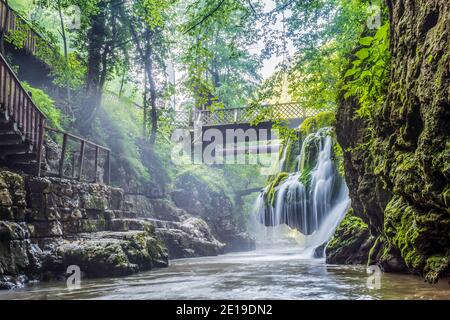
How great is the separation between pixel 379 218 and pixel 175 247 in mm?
8888

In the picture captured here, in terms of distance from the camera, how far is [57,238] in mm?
8242

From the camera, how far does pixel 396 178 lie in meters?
5.16

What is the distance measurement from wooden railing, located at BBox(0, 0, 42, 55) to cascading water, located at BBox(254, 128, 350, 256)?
1086 centimetres

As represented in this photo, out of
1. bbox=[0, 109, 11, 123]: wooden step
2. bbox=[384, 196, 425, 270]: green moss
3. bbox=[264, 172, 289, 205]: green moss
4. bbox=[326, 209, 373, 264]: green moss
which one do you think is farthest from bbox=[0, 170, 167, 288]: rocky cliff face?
bbox=[264, 172, 289, 205]: green moss

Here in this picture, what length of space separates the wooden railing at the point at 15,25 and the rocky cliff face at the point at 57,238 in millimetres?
6982

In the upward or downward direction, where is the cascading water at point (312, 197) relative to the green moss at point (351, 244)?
upward

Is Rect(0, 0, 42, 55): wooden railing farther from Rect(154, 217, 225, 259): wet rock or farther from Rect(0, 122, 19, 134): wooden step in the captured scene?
Rect(154, 217, 225, 259): wet rock

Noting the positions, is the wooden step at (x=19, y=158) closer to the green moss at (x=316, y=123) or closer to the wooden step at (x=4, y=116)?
the wooden step at (x=4, y=116)

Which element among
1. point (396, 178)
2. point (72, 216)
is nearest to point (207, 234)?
point (72, 216)

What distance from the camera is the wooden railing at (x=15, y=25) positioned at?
12765 millimetres

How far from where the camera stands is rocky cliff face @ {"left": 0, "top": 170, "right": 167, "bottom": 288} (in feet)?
22.7

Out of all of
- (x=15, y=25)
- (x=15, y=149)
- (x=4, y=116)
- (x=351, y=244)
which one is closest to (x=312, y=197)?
(x=351, y=244)

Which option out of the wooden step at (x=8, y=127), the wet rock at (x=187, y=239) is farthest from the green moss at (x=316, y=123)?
the wooden step at (x=8, y=127)

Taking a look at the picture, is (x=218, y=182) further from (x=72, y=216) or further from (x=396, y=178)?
(x=396, y=178)
